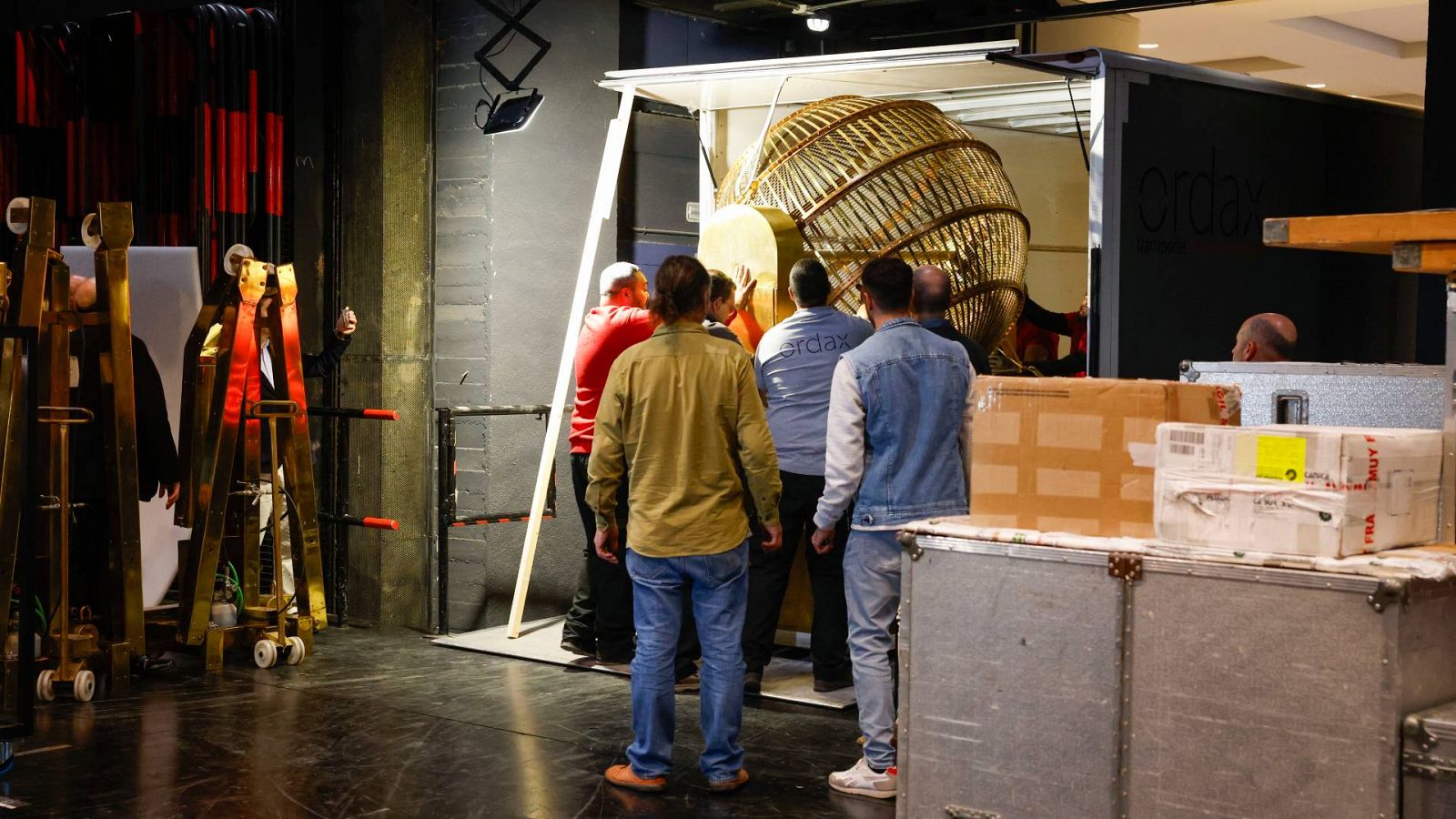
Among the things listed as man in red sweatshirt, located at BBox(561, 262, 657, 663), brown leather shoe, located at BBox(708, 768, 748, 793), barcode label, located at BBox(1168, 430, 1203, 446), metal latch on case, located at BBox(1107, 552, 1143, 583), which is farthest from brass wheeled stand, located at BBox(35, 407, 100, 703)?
barcode label, located at BBox(1168, 430, 1203, 446)

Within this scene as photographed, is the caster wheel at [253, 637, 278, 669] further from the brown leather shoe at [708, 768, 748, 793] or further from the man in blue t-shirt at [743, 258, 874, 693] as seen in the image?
the brown leather shoe at [708, 768, 748, 793]

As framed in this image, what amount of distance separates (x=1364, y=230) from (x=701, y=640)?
8.26 ft

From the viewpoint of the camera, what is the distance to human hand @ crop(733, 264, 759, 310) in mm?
6797

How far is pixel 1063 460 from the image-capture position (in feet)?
11.8

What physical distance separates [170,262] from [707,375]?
3.91 meters

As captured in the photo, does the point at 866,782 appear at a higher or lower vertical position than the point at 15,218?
lower

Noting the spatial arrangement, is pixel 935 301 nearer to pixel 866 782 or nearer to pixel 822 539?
pixel 822 539

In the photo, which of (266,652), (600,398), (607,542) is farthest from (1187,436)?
(266,652)

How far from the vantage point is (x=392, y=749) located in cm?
570

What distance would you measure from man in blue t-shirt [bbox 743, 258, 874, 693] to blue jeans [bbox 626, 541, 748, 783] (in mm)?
1031

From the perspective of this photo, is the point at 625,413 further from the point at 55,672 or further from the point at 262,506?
the point at 262,506

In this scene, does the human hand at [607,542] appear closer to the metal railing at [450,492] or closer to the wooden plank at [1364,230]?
the metal railing at [450,492]

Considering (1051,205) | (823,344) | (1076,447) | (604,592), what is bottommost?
(604,592)

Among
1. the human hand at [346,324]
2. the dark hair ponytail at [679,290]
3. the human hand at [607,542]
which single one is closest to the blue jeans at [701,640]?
the human hand at [607,542]
